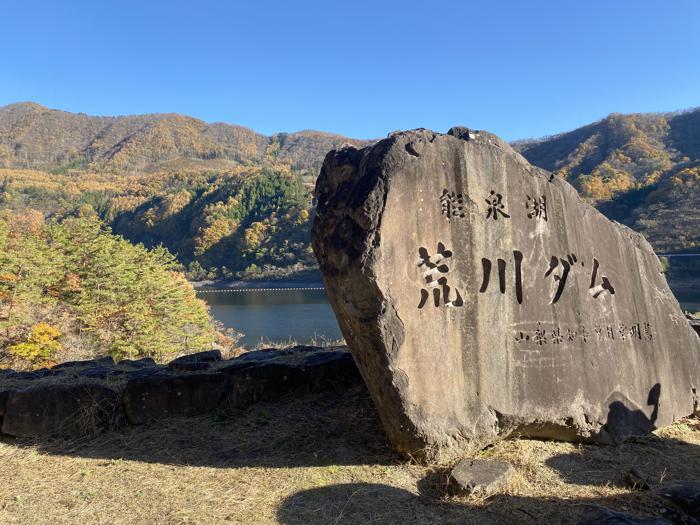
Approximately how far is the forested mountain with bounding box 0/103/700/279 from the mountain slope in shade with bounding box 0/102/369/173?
103 cm

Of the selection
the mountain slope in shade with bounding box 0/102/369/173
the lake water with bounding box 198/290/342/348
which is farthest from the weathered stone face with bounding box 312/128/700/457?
the mountain slope in shade with bounding box 0/102/369/173

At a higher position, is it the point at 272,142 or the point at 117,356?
the point at 272,142

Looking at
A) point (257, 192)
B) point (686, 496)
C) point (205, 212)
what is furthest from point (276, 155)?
point (686, 496)

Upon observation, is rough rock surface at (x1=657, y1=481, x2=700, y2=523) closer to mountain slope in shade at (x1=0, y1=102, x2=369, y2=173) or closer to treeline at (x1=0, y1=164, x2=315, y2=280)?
treeline at (x1=0, y1=164, x2=315, y2=280)

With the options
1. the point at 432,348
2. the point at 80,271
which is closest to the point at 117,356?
the point at 80,271

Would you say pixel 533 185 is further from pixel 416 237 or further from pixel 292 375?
pixel 292 375

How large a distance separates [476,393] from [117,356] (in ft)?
Result: 44.0

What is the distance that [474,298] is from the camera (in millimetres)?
4031

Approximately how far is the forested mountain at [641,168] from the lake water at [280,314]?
10.2 metres

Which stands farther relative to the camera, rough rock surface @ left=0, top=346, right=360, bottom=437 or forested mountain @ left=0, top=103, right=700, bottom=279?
forested mountain @ left=0, top=103, right=700, bottom=279

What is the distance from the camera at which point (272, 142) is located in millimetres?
165000

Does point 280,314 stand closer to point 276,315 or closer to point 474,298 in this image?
point 276,315

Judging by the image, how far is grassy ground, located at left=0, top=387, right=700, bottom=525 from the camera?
3.22 meters

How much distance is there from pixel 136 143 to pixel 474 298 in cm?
15836
